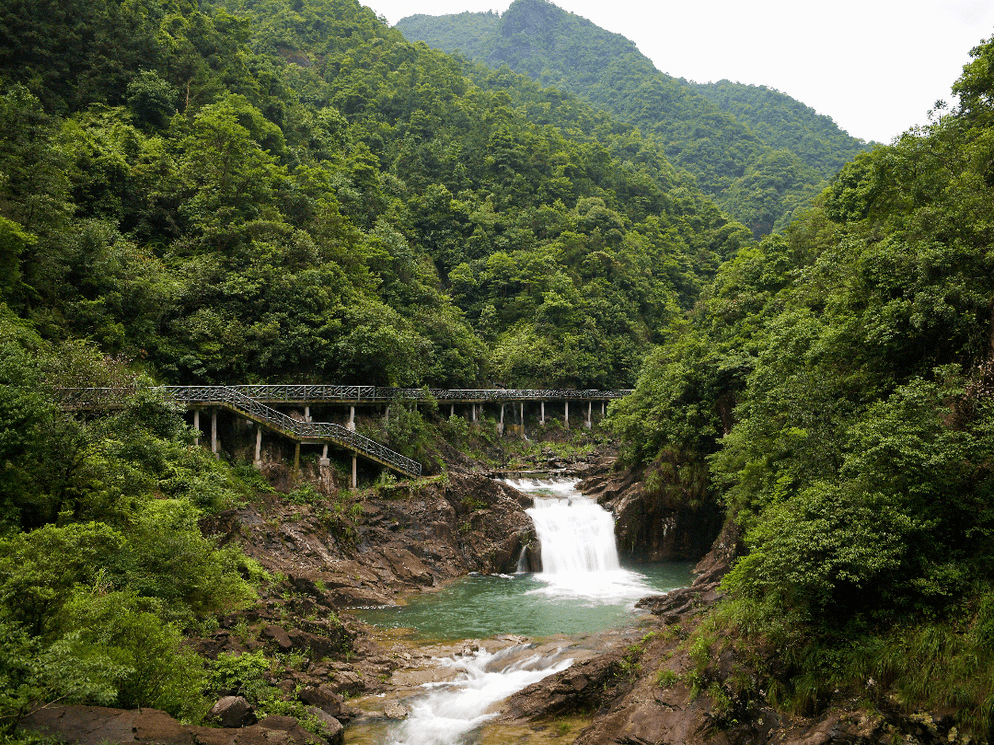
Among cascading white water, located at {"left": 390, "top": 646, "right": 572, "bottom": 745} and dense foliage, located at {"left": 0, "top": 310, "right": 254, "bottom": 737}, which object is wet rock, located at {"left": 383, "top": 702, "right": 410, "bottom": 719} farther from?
dense foliage, located at {"left": 0, "top": 310, "right": 254, "bottom": 737}

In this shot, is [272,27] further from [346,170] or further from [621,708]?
[621,708]

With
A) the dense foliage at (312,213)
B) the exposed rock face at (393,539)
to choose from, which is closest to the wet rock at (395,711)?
the exposed rock face at (393,539)

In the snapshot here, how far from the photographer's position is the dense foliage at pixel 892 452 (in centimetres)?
969

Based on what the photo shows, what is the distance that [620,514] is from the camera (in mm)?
29641

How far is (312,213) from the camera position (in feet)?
131

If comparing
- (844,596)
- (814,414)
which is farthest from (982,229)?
(844,596)

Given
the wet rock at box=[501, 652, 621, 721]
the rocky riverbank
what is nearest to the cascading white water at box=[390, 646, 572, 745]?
the rocky riverbank

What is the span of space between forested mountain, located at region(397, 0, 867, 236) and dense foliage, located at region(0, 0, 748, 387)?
20.6 m

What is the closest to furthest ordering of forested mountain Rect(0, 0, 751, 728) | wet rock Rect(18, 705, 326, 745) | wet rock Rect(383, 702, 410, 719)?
wet rock Rect(18, 705, 326, 745) < forested mountain Rect(0, 0, 751, 728) < wet rock Rect(383, 702, 410, 719)

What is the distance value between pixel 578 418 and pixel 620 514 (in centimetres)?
2283

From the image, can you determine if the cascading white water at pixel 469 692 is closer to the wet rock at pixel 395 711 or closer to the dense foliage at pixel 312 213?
the wet rock at pixel 395 711

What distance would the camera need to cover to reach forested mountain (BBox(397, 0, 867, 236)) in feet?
315

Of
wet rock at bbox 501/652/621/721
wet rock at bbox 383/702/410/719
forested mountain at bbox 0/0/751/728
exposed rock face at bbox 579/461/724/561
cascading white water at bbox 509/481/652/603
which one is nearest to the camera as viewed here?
forested mountain at bbox 0/0/751/728

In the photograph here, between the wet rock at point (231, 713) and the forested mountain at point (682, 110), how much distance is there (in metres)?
85.9
